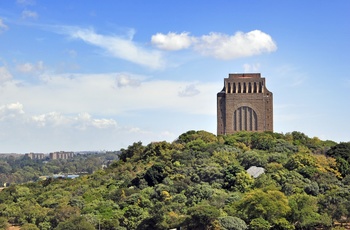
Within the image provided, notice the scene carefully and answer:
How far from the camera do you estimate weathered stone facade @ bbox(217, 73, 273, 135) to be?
6284 cm

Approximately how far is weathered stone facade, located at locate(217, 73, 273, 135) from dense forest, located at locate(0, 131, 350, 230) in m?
2.87

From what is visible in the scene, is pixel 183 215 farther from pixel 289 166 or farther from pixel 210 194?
pixel 289 166

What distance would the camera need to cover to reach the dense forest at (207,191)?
127 feet

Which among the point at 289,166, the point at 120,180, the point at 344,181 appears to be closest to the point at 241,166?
the point at 289,166

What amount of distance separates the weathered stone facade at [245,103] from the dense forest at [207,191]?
113 inches

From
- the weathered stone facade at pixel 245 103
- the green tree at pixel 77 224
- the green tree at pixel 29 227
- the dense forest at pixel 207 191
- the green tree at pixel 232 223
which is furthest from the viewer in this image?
the weathered stone facade at pixel 245 103

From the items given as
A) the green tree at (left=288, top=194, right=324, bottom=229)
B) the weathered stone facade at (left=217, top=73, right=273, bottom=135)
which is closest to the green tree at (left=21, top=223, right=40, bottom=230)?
the green tree at (left=288, top=194, right=324, bottom=229)

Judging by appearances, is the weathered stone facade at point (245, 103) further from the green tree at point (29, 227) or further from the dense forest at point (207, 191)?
the green tree at point (29, 227)

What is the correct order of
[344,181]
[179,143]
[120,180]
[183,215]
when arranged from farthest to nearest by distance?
[179,143], [120,180], [344,181], [183,215]

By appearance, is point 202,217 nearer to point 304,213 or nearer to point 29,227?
point 304,213

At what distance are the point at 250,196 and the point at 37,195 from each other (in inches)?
1064

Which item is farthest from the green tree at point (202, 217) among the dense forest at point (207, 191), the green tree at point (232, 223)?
the green tree at point (232, 223)

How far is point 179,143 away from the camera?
61531 mm

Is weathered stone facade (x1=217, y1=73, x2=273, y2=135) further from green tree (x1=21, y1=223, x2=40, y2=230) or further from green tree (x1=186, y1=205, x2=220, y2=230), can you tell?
green tree (x1=21, y1=223, x2=40, y2=230)
